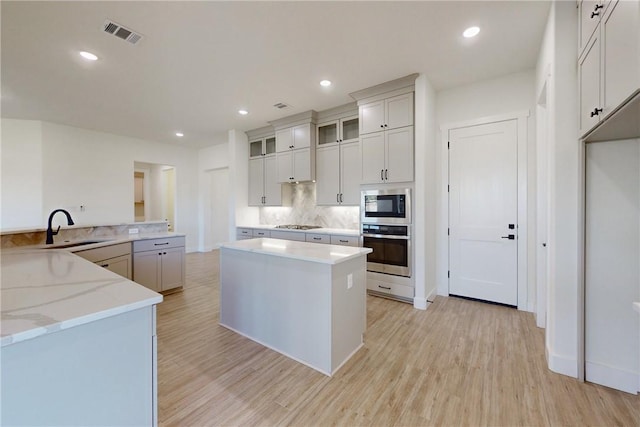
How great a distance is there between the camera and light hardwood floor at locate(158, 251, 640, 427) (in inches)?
63.4

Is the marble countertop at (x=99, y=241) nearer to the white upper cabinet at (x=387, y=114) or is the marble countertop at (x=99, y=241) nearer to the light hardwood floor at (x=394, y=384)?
the light hardwood floor at (x=394, y=384)

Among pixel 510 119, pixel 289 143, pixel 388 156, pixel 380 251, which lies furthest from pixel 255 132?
pixel 510 119

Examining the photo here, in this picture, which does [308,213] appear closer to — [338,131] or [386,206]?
[338,131]

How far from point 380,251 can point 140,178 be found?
8.41m

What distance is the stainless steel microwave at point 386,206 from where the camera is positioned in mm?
3461

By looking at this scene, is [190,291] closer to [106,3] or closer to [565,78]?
[106,3]

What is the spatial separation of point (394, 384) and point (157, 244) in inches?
137

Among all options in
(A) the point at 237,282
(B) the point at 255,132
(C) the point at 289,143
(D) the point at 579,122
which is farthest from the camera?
(B) the point at 255,132

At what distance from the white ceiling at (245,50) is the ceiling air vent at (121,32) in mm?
50

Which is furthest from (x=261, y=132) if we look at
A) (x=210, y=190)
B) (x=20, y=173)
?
(x=20, y=173)

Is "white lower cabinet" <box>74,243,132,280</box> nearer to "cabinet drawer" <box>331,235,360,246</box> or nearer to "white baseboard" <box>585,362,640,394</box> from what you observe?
"cabinet drawer" <box>331,235,360,246</box>

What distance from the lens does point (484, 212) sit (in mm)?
3414

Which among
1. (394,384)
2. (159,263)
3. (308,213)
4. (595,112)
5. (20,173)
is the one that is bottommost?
(394,384)

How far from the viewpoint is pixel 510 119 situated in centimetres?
322
